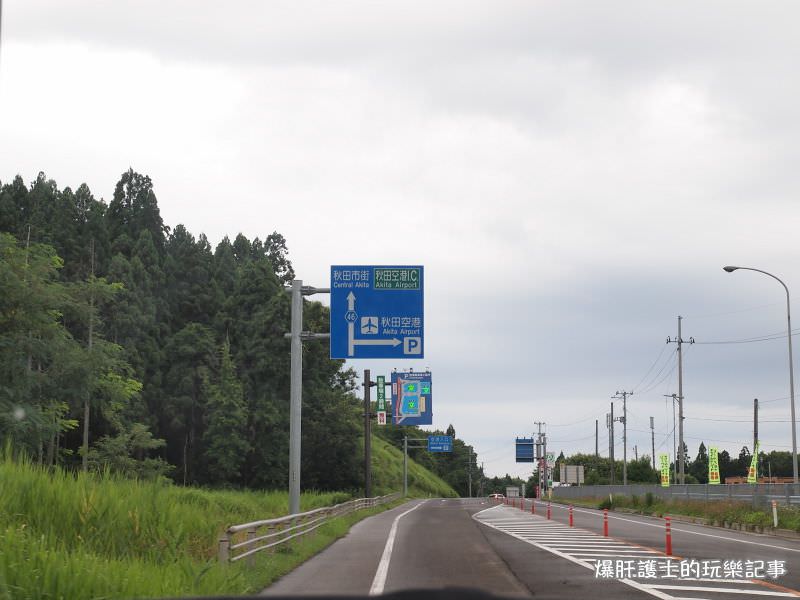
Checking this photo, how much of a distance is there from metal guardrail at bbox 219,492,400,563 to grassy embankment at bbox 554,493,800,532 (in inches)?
658

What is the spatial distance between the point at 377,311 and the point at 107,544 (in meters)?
11.9

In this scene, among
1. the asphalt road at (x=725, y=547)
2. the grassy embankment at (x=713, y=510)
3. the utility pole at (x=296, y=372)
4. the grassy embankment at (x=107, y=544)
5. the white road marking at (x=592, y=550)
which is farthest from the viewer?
the grassy embankment at (x=713, y=510)

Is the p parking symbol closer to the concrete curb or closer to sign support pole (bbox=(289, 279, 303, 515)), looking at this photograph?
sign support pole (bbox=(289, 279, 303, 515))

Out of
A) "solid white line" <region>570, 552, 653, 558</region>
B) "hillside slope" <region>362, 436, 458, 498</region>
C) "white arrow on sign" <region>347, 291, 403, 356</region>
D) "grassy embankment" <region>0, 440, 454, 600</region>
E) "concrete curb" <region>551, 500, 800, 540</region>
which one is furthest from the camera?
"hillside slope" <region>362, 436, 458, 498</region>

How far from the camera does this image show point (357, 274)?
25.1 meters

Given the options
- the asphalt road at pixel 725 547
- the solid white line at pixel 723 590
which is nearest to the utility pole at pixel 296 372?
the asphalt road at pixel 725 547

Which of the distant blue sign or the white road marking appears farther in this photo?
the distant blue sign

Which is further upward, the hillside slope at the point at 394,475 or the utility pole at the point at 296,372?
the utility pole at the point at 296,372

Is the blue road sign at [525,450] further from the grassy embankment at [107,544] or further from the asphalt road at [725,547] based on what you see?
the grassy embankment at [107,544]

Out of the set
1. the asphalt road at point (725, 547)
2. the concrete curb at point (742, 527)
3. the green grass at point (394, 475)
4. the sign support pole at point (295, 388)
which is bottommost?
the green grass at point (394, 475)

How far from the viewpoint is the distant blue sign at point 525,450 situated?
4808 inches

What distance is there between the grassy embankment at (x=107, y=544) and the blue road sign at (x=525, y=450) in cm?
10286

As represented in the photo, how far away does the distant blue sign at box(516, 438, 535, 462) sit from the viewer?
401 ft

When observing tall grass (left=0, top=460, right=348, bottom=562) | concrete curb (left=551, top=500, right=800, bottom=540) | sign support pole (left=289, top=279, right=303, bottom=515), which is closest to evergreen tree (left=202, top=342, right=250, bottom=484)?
concrete curb (left=551, top=500, right=800, bottom=540)
